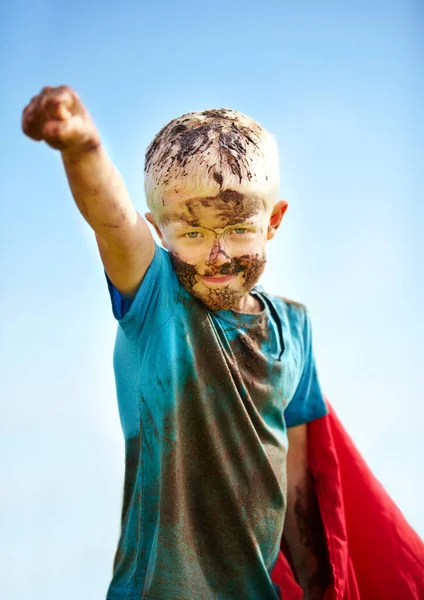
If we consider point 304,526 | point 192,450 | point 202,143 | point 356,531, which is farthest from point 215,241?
point 356,531

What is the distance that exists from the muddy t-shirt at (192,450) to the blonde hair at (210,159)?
8.0 inches

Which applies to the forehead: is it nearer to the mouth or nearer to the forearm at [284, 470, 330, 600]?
the mouth

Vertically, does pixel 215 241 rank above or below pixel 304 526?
above

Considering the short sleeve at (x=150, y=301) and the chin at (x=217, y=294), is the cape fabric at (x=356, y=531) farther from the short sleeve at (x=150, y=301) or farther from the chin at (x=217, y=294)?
Answer: the short sleeve at (x=150, y=301)

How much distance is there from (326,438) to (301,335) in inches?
Answer: 15.3

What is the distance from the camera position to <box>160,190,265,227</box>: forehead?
2.12 meters

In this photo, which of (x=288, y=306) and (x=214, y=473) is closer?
(x=214, y=473)

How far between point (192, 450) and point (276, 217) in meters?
0.74

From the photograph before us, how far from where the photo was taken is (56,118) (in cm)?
163

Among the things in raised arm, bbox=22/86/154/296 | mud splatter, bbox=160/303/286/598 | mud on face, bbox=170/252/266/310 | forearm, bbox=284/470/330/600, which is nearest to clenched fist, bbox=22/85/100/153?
raised arm, bbox=22/86/154/296

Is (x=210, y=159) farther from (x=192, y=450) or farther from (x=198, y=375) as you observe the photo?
(x=192, y=450)

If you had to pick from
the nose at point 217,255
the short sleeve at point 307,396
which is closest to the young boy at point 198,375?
the nose at point 217,255

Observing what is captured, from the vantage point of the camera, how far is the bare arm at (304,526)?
2580 mm

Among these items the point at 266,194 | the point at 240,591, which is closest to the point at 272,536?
the point at 240,591
